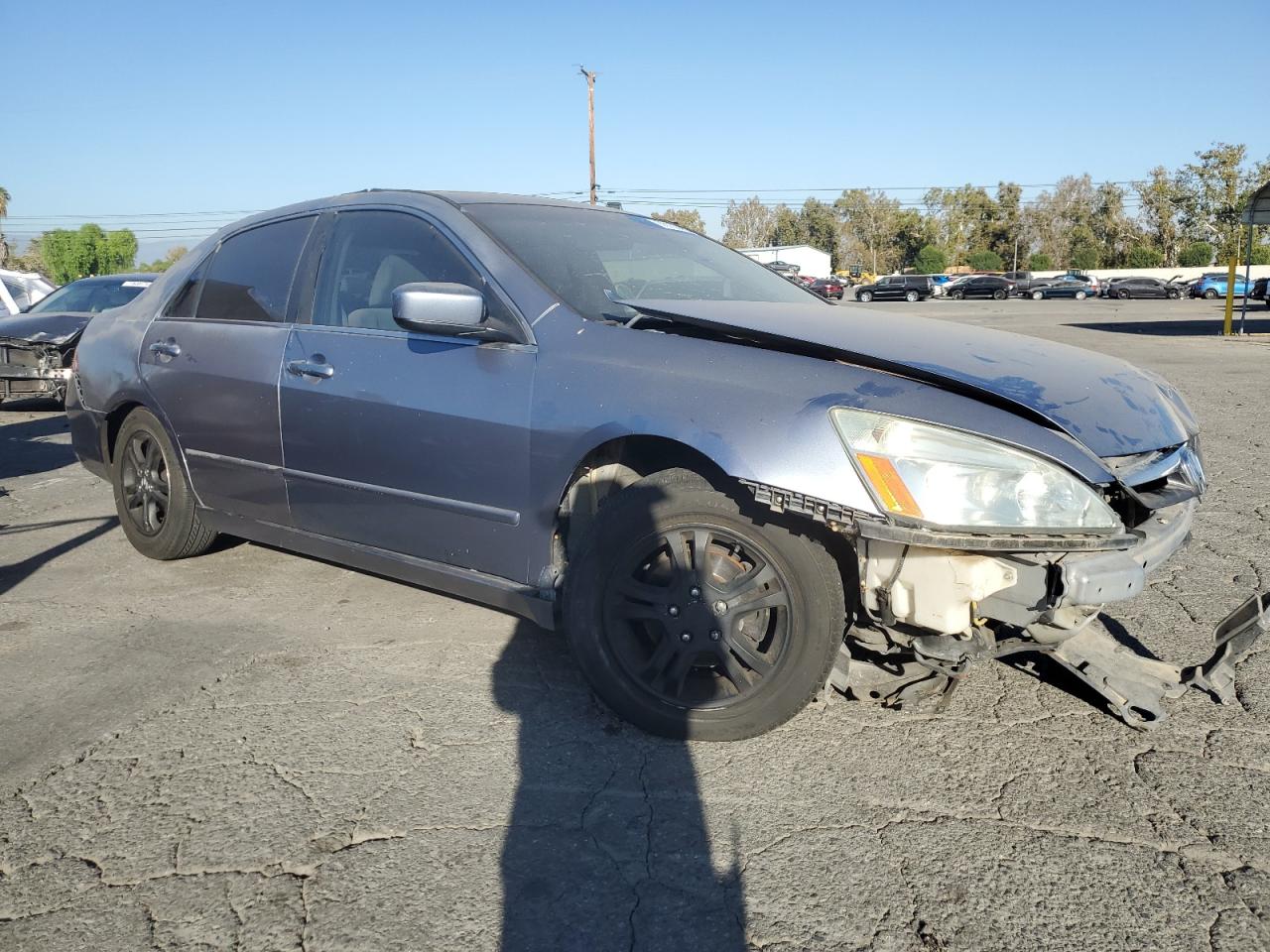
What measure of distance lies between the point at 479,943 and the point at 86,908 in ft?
2.86

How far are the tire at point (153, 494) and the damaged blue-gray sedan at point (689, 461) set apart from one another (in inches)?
21.1

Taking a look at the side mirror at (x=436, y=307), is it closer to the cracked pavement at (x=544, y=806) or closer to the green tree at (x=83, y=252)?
the cracked pavement at (x=544, y=806)

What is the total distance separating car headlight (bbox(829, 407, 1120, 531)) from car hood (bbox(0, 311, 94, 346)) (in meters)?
9.13

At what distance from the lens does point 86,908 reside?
2.07m

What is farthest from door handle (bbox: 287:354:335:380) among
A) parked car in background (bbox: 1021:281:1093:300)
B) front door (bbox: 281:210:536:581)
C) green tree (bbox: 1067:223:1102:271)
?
green tree (bbox: 1067:223:1102:271)

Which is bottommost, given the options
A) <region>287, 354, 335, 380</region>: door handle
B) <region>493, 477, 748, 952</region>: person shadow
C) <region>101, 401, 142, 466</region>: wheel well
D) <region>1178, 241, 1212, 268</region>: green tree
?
<region>493, 477, 748, 952</region>: person shadow

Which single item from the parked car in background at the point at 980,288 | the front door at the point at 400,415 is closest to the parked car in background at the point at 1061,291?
the parked car in background at the point at 980,288

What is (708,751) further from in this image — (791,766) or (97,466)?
(97,466)

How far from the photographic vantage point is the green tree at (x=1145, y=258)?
206 feet

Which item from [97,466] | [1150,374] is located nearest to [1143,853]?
[1150,374]

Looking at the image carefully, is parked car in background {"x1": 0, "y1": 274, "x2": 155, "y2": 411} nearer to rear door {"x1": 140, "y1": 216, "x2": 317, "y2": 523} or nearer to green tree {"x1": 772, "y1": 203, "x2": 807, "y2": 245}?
rear door {"x1": 140, "y1": 216, "x2": 317, "y2": 523}

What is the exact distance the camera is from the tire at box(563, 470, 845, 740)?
2.53m

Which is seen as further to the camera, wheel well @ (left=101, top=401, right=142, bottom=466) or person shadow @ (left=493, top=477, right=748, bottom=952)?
wheel well @ (left=101, top=401, right=142, bottom=466)

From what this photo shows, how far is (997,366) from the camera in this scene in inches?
109
